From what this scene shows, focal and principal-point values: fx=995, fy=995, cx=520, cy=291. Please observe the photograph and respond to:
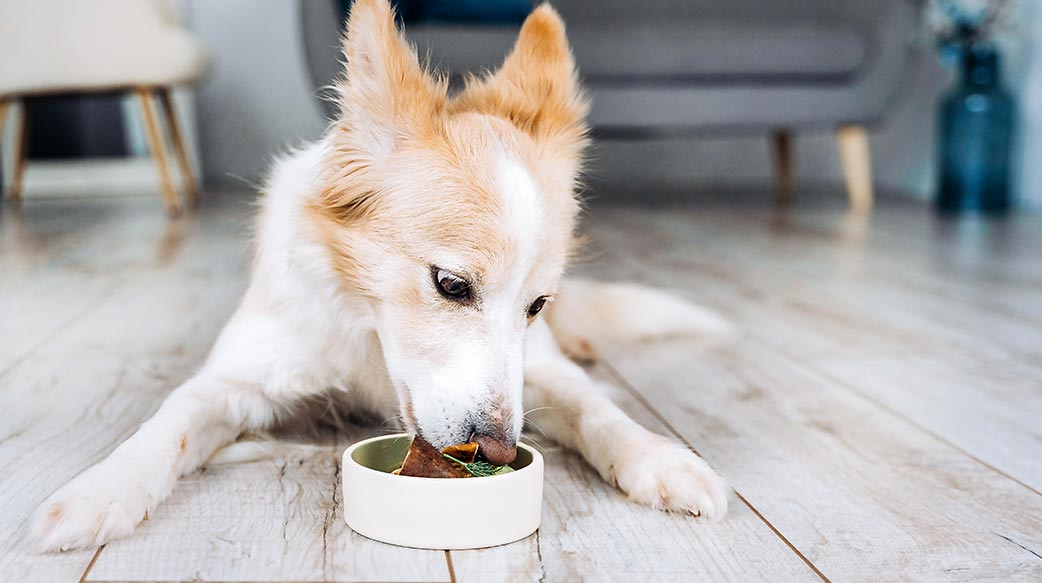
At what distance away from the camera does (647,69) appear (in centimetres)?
469

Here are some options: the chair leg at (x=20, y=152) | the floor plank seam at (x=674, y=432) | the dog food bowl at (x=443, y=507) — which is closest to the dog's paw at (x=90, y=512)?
the dog food bowl at (x=443, y=507)

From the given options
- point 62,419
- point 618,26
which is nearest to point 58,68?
point 618,26

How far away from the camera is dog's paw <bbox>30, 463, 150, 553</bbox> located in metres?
1.06

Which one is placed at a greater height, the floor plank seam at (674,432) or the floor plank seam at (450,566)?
the floor plank seam at (450,566)

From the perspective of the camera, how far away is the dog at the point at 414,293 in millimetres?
1210

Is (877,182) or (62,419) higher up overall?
(62,419)

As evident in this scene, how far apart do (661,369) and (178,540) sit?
1157mm

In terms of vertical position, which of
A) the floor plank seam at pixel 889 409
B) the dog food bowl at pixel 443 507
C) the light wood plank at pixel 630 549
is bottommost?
the floor plank seam at pixel 889 409

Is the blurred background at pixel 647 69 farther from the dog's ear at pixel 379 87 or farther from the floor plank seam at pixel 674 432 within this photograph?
the dog's ear at pixel 379 87

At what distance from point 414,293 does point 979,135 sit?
14.1ft

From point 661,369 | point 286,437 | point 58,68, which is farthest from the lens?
point 58,68

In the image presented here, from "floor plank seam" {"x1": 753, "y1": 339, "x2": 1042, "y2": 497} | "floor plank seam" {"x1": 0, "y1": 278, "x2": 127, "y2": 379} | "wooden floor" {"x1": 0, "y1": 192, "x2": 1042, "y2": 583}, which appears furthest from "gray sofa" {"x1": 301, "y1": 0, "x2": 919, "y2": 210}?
"floor plank seam" {"x1": 753, "y1": 339, "x2": 1042, "y2": 497}

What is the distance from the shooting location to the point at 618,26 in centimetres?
461

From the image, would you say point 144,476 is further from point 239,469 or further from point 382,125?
point 382,125
